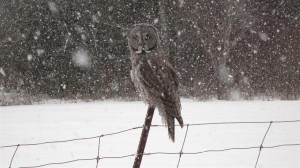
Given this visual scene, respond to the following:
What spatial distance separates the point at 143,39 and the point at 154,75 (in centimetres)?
49

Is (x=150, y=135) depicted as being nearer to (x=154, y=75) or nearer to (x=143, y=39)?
(x=143, y=39)

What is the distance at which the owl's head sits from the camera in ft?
10.2

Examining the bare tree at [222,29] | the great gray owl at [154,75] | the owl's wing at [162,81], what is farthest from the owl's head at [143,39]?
the bare tree at [222,29]

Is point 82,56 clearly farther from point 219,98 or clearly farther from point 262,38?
point 262,38

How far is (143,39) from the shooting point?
3.15 metres

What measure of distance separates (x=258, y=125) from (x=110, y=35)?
28.3ft

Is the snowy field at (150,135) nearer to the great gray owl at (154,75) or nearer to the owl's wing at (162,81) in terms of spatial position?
the great gray owl at (154,75)

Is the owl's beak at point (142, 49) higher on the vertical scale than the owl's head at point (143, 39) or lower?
lower

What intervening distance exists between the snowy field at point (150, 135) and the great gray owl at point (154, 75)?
2.74 m

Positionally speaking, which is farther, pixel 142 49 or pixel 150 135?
pixel 150 135

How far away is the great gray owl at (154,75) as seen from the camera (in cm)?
254

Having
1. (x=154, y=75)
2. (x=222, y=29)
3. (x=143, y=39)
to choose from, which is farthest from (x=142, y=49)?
(x=222, y=29)

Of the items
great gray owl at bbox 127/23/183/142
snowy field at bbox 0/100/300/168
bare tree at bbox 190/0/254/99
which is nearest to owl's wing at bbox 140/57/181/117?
great gray owl at bbox 127/23/183/142

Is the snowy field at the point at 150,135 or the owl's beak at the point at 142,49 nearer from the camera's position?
the owl's beak at the point at 142,49
